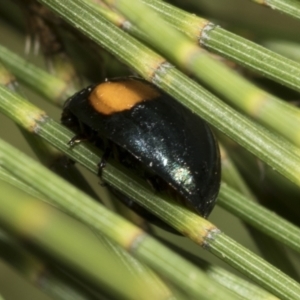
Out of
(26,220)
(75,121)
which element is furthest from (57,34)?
(26,220)

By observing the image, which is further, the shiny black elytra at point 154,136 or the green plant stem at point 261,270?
the shiny black elytra at point 154,136

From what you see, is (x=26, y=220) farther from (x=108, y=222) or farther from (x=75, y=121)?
(x=75, y=121)

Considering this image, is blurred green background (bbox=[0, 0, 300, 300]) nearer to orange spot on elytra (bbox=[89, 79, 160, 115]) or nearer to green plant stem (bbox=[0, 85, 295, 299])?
orange spot on elytra (bbox=[89, 79, 160, 115])

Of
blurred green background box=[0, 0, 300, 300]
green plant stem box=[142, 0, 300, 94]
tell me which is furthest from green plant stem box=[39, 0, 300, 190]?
blurred green background box=[0, 0, 300, 300]

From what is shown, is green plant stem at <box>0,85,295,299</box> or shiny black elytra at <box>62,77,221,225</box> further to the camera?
shiny black elytra at <box>62,77,221,225</box>

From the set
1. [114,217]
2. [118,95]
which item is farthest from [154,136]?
[114,217]

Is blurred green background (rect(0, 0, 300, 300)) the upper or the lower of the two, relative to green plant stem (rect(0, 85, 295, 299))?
upper

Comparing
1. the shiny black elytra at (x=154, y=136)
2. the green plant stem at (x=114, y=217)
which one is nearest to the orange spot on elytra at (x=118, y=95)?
the shiny black elytra at (x=154, y=136)

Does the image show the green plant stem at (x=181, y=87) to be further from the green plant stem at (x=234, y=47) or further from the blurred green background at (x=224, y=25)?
the blurred green background at (x=224, y=25)
